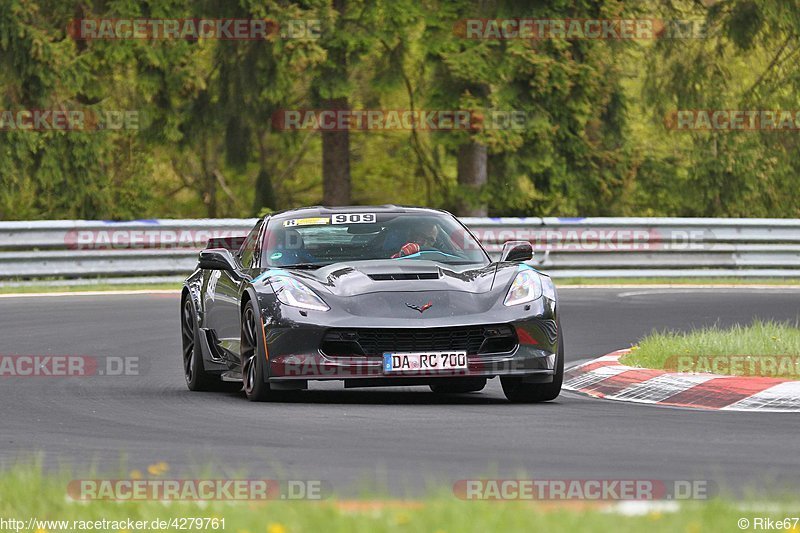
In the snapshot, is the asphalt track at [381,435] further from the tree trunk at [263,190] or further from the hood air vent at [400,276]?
the tree trunk at [263,190]

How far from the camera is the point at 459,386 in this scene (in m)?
11.8

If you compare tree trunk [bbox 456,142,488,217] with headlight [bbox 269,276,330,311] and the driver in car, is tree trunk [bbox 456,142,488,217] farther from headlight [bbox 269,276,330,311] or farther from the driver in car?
headlight [bbox 269,276,330,311]

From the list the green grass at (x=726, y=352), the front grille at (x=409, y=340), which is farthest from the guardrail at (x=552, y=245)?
the front grille at (x=409, y=340)

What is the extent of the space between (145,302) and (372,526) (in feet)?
51.1

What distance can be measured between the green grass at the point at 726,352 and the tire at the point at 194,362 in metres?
3.08

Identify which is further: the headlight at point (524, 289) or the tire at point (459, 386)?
the tire at point (459, 386)

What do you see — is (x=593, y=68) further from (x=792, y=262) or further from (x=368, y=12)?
(x=792, y=262)

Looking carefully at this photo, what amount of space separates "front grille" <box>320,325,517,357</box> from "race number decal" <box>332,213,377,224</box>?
1652 millimetres

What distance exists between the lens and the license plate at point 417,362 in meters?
10.3

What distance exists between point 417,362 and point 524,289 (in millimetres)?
956

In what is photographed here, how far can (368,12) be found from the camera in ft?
97.6

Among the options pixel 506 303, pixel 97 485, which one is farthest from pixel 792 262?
pixel 97 485

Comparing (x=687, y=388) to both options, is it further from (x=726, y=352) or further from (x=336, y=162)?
Answer: (x=336, y=162)

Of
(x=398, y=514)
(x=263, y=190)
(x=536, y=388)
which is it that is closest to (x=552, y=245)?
(x=263, y=190)
